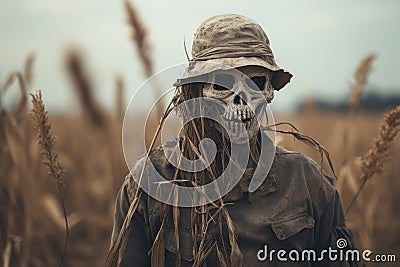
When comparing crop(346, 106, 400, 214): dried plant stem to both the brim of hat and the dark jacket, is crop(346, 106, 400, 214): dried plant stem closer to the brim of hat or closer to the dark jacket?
the dark jacket

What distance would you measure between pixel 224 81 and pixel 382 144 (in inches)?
23.1

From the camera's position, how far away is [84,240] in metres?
4.08

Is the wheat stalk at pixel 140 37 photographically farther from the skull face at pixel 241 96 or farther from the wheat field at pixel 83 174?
the skull face at pixel 241 96

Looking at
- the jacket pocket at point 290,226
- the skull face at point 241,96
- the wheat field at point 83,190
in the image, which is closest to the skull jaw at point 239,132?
the skull face at point 241,96

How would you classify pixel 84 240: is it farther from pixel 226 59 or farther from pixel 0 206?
pixel 226 59

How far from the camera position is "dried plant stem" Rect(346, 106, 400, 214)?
1.82 m

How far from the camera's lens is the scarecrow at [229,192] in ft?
5.47

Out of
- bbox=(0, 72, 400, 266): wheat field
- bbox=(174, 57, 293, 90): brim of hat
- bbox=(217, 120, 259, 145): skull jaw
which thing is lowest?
bbox=(0, 72, 400, 266): wheat field

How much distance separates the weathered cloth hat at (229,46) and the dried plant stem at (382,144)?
14.9 inches

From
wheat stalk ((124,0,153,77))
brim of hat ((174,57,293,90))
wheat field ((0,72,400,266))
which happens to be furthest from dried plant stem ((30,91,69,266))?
wheat stalk ((124,0,153,77))

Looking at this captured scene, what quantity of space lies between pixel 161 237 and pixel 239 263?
0.24 meters

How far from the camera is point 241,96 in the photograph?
166 centimetres

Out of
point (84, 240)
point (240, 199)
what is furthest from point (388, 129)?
point (84, 240)

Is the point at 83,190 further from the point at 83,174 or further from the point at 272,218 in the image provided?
the point at 272,218
